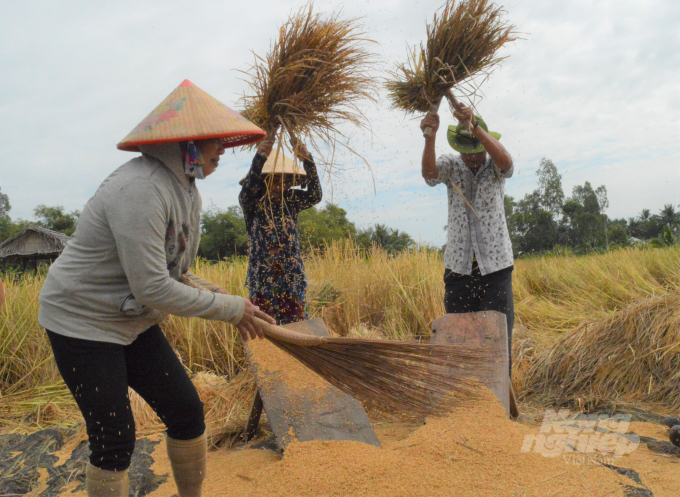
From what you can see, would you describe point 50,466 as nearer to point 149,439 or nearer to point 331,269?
point 149,439

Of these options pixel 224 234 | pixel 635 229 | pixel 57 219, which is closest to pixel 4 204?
pixel 57 219

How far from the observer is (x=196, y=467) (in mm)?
1651

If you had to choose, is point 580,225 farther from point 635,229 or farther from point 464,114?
point 464,114

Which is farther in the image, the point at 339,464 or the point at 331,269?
the point at 331,269

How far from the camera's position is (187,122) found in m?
1.46

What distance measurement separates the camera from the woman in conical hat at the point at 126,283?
1.31m

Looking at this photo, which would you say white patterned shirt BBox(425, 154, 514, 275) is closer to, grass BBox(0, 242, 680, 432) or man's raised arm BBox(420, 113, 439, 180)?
man's raised arm BBox(420, 113, 439, 180)

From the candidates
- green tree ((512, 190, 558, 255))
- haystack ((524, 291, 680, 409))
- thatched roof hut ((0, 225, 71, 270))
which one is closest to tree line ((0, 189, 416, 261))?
haystack ((524, 291, 680, 409))

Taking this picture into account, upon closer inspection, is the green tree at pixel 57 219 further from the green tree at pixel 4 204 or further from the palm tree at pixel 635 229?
the palm tree at pixel 635 229

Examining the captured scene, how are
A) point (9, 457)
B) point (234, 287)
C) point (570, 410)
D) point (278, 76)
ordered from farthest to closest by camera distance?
point (234, 287) → point (570, 410) → point (9, 457) → point (278, 76)

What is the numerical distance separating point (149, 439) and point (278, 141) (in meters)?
1.92

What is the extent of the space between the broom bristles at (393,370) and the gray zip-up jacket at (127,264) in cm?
59

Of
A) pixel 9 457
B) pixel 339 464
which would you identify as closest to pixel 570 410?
pixel 339 464

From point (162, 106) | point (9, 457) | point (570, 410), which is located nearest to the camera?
point (162, 106)
